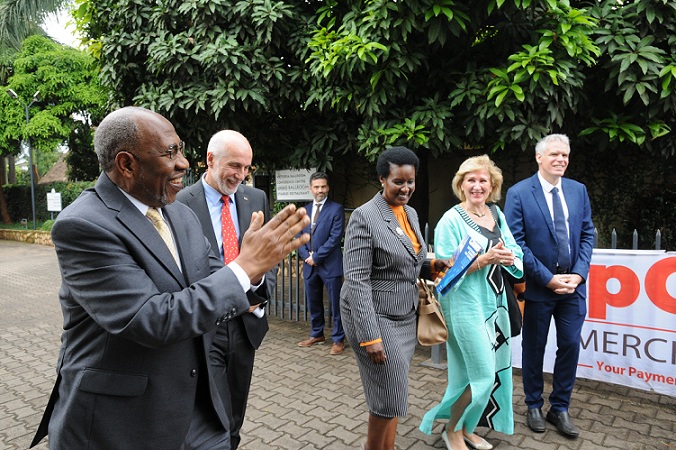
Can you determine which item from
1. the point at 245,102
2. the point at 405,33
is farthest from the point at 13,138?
the point at 405,33

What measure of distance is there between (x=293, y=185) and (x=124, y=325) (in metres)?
6.86

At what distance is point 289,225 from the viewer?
62.4 inches

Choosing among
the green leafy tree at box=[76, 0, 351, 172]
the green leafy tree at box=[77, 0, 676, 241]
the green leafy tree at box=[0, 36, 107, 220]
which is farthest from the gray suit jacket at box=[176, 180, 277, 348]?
the green leafy tree at box=[0, 36, 107, 220]

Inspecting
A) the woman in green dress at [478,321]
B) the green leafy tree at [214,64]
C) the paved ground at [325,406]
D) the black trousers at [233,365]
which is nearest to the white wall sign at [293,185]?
the green leafy tree at [214,64]

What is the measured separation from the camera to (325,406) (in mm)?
4504

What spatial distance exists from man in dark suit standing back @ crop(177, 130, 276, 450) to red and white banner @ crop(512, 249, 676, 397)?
10.9 feet

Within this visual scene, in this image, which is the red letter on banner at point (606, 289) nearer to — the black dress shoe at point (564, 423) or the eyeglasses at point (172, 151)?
the black dress shoe at point (564, 423)

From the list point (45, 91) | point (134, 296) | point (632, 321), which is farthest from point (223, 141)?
point (45, 91)

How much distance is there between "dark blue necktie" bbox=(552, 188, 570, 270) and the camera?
3.87 meters

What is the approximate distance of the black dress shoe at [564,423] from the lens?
3805 millimetres

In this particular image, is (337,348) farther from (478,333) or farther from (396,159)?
(396,159)

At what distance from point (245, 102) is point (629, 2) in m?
4.78

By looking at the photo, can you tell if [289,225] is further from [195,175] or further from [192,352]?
[195,175]

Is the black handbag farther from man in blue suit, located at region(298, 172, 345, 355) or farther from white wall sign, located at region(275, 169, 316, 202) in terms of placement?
white wall sign, located at region(275, 169, 316, 202)
